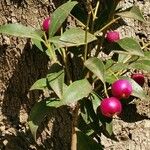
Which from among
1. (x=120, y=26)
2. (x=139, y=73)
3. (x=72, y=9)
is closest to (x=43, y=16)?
(x=72, y=9)

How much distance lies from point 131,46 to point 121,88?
0.19 metres

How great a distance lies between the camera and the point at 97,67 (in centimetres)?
155

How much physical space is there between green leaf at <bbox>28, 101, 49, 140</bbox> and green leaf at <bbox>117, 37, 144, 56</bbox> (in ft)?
1.11

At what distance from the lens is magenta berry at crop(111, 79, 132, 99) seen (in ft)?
4.93

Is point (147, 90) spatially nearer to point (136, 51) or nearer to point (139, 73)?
point (139, 73)

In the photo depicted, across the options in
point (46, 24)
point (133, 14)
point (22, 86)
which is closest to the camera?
point (133, 14)

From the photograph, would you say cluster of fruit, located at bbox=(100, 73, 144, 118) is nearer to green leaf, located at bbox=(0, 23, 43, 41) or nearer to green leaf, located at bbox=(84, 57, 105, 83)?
green leaf, located at bbox=(84, 57, 105, 83)

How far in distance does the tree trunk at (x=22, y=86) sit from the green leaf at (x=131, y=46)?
32cm

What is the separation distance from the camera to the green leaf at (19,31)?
64.6 inches

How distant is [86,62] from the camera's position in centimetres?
161

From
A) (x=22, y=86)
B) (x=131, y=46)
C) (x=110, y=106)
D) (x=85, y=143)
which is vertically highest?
(x=131, y=46)

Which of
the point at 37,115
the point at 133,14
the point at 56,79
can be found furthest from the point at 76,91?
the point at 133,14

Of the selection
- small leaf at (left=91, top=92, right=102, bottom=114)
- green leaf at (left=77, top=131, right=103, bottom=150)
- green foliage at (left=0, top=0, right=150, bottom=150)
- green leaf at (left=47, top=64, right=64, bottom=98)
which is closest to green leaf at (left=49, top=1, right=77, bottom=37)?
green foliage at (left=0, top=0, right=150, bottom=150)

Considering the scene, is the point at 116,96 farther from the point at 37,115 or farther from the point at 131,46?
the point at 37,115
